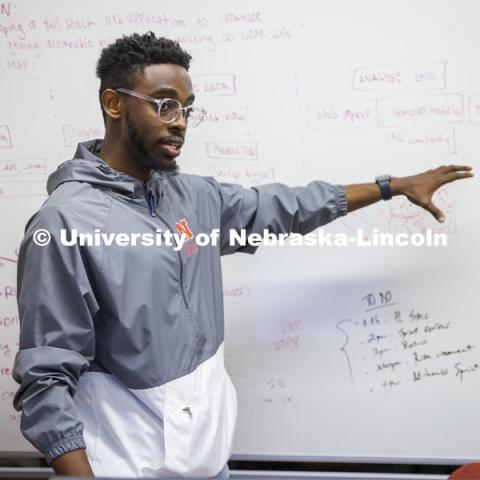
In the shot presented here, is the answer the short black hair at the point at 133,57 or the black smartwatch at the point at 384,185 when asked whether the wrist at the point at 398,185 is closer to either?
the black smartwatch at the point at 384,185

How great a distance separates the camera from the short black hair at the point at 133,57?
0.99 m

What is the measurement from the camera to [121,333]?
92 cm

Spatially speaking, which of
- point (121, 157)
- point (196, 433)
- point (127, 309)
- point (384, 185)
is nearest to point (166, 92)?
point (121, 157)

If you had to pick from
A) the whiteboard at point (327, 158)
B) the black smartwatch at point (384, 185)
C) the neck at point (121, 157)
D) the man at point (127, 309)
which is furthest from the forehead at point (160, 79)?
the black smartwatch at point (384, 185)

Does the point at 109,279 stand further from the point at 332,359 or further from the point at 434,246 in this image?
the point at 434,246

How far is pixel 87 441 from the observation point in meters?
0.94

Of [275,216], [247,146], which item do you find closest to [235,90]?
[247,146]

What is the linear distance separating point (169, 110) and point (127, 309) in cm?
35

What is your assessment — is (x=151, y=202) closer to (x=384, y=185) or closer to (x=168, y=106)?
(x=168, y=106)

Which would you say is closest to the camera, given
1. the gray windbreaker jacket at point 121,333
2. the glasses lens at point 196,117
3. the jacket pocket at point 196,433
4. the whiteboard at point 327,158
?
the gray windbreaker jacket at point 121,333

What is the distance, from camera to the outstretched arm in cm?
114

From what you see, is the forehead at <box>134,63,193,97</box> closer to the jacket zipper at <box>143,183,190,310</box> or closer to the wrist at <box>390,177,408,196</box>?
the jacket zipper at <box>143,183,190,310</box>

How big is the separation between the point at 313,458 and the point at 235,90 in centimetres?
88

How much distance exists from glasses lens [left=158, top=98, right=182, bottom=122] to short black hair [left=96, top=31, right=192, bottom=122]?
70 millimetres
